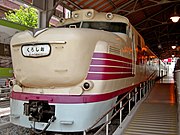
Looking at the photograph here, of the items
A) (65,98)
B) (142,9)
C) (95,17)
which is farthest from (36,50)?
(142,9)

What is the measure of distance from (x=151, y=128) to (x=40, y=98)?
98.4 inches

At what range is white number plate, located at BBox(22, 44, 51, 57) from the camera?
3945 millimetres

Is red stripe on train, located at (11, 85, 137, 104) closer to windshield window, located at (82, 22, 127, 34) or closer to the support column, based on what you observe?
windshield window, located at (82, 22, 127, 34)

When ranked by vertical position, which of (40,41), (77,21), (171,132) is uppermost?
(77,21)

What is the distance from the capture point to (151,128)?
197 inches

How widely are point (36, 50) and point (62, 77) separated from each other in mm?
650

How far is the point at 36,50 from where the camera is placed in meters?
4.00

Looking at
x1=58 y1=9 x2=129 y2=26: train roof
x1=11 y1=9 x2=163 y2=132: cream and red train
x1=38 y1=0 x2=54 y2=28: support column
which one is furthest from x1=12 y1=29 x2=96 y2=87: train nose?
x1=38 y1=0 x2=54 y2=28: support column

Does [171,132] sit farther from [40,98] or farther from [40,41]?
[40,41]

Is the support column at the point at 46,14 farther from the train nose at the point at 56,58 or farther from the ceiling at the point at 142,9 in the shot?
the train nose at the point at 56,58

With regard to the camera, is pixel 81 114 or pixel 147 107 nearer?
pixel 81 114

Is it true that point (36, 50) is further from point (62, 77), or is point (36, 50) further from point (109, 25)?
point (109, 25)

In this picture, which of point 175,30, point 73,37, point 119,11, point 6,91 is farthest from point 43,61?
point 175,30

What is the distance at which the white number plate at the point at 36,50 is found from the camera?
395 centimetres
